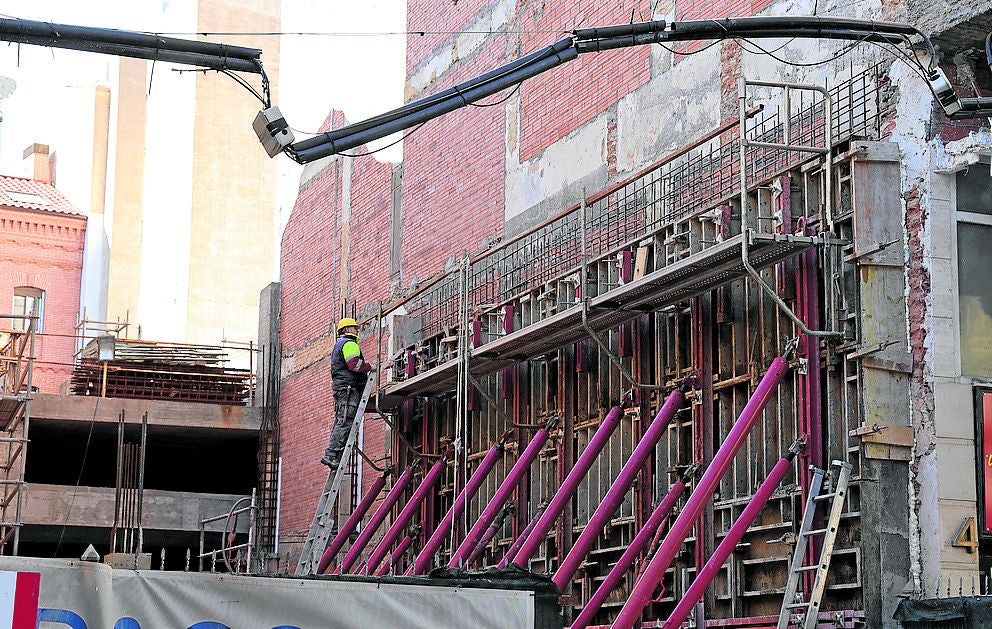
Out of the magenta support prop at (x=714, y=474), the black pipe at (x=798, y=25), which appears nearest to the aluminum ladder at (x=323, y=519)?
the magenta support prop at (x=714, y=474)

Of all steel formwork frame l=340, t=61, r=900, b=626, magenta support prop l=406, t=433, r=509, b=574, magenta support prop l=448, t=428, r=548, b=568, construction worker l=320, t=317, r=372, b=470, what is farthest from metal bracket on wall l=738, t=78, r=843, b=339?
construction worker l=320, t=317, r=372, b=470

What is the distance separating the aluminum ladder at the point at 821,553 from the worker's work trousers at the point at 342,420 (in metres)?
9.78

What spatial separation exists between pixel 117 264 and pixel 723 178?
35.0 m

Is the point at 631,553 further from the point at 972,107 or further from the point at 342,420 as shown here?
Answer: the point at 342,420

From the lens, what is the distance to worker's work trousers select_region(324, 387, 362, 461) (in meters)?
21.6

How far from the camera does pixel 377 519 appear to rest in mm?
21000

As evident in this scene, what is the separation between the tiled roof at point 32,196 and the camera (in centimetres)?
4747

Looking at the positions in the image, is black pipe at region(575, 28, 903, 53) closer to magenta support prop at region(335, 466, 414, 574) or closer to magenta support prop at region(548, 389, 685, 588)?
magenta support prop at region(548, 389, 685, 588)

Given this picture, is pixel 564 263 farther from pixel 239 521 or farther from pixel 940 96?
pixel 239 521

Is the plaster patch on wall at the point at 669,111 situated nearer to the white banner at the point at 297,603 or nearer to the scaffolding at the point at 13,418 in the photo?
the white banner at the point at 297,603

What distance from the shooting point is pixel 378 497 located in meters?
23.6

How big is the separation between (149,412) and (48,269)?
20.3m

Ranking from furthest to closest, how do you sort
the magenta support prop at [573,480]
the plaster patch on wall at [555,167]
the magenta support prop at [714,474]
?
the plaster patch on wall at [555,167], the magenta support prop at [573,480], the magenta support prop at [714,474]

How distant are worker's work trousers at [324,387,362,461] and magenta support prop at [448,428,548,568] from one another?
4.04 meters
